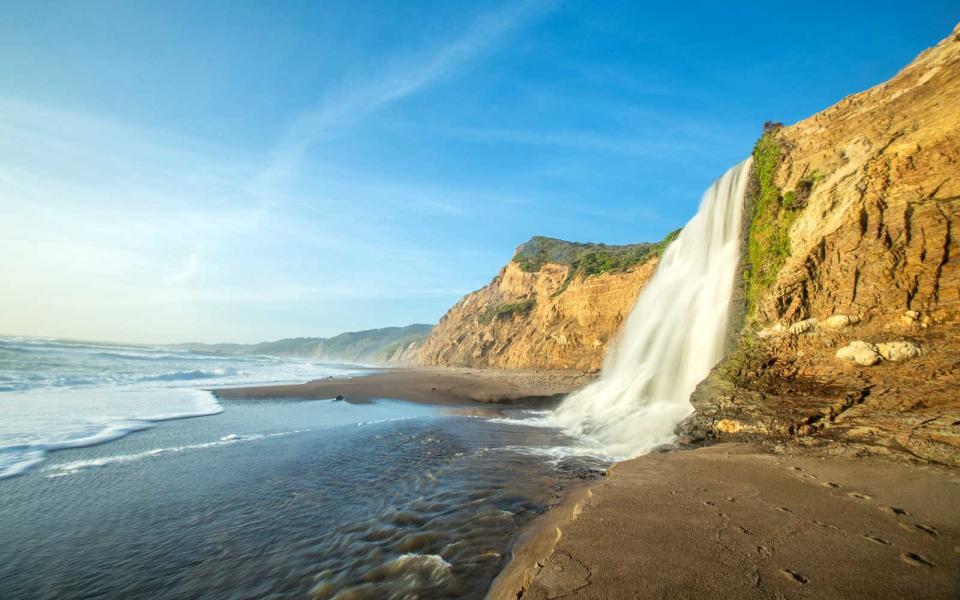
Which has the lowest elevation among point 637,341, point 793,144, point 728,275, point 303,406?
point 303,406

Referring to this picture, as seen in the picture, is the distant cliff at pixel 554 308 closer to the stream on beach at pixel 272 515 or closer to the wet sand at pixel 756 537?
the stream on beach at pixel 272 515

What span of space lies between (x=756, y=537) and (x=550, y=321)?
35.3m

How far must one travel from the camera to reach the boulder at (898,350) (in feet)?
23.9

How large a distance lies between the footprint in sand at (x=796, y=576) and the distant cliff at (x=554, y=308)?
83.8ft

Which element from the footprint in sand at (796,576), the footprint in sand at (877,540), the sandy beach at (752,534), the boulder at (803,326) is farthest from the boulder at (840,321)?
the footprint in sand at (796,576)

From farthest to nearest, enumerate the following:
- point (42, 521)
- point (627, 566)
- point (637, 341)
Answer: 1. point (637, 341)
2. point (42, 521)
3. point (627, 566)

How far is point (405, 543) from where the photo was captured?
184 inches

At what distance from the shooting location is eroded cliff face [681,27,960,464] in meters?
6.80

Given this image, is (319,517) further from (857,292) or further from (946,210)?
(946,210)

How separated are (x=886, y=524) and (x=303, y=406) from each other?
1816 centimetres

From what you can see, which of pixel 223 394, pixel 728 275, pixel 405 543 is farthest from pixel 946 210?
pixel 223 394

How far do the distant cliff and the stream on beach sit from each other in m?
22.6

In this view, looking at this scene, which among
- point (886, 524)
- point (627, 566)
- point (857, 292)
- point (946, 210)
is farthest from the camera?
point (857, 292)

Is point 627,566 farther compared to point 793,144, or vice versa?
point 793,144
